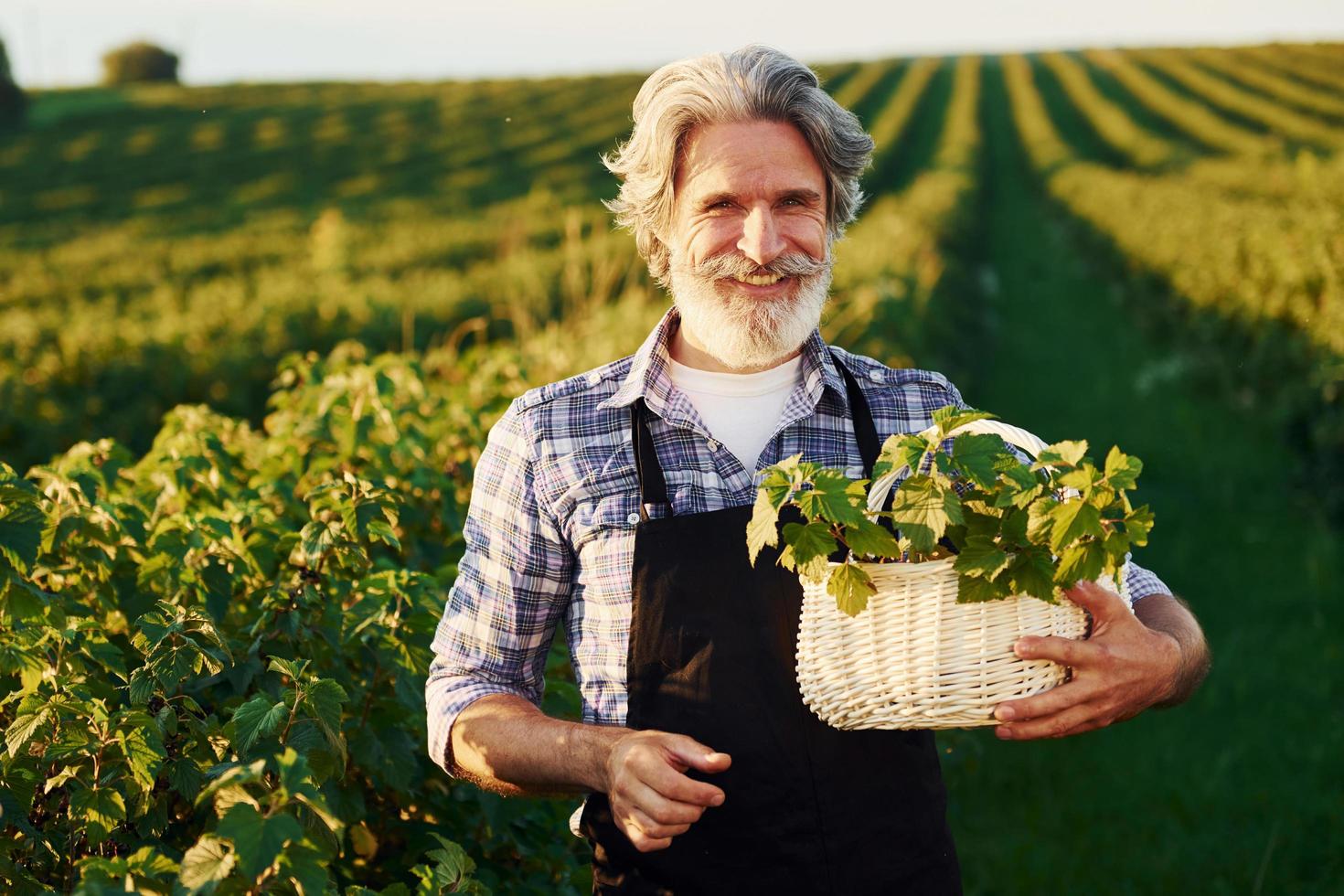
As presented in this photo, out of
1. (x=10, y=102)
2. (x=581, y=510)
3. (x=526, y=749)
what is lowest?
(x=526, y=749)

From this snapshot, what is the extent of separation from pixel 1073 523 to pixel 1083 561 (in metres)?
0.07

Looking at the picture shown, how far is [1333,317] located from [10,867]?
28.3 feet

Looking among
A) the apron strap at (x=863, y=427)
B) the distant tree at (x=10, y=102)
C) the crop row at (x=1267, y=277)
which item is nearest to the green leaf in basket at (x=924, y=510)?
the apron strap at (x=863, y=427)

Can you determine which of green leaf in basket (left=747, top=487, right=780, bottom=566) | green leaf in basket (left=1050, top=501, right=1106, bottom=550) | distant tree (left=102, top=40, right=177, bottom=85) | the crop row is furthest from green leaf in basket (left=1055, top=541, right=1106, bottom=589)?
distant tree (left=102, top=40, right=177, bottom=85)

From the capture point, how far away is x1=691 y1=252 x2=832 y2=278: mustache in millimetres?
A: 2143

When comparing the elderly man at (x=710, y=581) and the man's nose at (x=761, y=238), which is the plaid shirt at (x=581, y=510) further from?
the man's nose at (x=761, y=238)

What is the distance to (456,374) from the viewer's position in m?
5.54

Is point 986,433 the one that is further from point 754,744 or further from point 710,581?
point 754,744

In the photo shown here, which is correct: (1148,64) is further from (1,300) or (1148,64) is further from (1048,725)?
(1048,725)

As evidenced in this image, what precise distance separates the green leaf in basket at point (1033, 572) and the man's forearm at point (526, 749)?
0.63 meters

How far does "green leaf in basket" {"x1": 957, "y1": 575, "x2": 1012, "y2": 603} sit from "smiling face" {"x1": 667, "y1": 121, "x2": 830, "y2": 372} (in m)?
0.69

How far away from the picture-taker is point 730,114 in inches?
82.9

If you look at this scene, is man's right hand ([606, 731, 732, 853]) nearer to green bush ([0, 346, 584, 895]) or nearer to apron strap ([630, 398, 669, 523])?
green bush ([0, 346, 584, 895])

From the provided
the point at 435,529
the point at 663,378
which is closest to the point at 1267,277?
the point at 435,529
